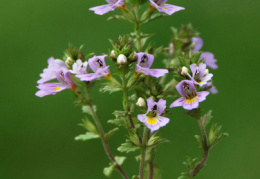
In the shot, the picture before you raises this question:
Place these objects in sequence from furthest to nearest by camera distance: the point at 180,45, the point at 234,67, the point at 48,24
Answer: the point at 48,24 → the point at 234,67 → the point at 180,45

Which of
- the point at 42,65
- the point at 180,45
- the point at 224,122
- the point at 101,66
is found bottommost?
the point at 224,122

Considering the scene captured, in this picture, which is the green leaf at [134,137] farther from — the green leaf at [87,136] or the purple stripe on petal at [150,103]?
the green leaf at [87,136]

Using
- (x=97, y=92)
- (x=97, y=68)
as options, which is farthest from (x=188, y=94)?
(x=97, y=92)

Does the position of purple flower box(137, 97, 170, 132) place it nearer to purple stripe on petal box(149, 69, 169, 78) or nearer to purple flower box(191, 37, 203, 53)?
purple stripe on petal box(149, 69, 169, 78)

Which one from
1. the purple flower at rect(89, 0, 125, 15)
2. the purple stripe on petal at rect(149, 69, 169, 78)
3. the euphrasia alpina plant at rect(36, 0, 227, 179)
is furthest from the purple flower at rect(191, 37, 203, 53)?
the purple stripe on petal at rect(149, 69, 169, 78)

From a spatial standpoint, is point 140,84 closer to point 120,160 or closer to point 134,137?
point 134,137

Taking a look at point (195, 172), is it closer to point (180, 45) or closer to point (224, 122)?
point (180, 45)

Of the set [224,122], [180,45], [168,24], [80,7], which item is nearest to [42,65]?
[80,7]
